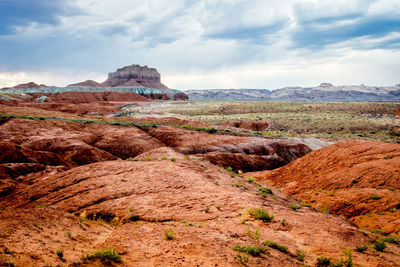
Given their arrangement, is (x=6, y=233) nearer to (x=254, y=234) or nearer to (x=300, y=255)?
(x=254, y=234)

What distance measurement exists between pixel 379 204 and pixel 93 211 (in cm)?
1325

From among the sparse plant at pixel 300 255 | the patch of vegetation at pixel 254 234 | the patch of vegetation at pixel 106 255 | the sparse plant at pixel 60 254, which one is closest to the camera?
the sparse plant at pixel 60 254

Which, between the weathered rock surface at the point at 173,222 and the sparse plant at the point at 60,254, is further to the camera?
the weathered rock surface at the point at 173,222

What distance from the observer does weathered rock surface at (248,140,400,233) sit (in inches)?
499

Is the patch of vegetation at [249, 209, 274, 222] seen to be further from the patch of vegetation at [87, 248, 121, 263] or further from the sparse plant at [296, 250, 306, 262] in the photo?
the patch of vegetation at [87, 248, 121, 263]

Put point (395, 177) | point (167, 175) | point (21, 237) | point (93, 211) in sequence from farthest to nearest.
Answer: point (395, 177), point (167, 175), point (93, 211), point (21, 237)

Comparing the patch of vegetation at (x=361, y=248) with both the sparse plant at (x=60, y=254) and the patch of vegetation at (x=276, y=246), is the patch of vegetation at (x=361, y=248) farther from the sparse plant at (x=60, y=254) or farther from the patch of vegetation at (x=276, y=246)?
the sparse plant at (x=60, y=254)

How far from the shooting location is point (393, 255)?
276 inches

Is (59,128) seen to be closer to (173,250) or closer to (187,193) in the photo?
(187,193)

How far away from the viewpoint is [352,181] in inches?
640

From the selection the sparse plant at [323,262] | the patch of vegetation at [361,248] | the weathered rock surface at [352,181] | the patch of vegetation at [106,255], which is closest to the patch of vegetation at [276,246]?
the sparse plant at [323,262]

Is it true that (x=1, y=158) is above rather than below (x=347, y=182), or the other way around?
above

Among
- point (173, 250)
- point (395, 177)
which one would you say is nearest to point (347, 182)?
point (395, 177)

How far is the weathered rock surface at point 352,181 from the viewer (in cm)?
1266
